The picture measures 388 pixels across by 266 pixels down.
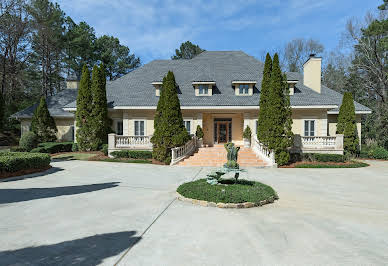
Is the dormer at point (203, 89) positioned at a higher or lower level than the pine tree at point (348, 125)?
higher

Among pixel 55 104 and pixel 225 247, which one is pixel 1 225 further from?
pixel 55 104

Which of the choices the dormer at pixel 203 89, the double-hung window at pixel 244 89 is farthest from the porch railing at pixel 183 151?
the double-hung window at pixel 244 89

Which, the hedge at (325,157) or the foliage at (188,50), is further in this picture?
the foliage at (188,50)

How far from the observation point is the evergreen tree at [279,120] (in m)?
15.6

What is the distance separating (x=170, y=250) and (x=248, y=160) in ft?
43.1

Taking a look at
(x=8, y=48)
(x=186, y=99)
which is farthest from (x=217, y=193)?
(x=8, y=48)

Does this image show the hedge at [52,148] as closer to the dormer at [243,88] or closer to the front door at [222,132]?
the front door at [222,132]

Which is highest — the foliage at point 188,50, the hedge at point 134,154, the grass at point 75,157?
the foliage at point 188,50

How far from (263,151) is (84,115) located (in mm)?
16981

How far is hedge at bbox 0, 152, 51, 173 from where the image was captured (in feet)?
33.5

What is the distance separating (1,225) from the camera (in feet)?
16.6

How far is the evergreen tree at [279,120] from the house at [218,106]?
2564 millimetres

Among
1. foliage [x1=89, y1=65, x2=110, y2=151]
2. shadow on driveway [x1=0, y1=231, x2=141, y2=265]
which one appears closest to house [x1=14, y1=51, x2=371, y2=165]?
foliage [x1=89, y1=65, x2=110, y2=151]

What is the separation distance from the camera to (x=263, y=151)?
16.7 meters
